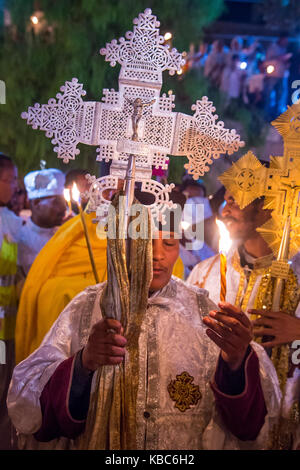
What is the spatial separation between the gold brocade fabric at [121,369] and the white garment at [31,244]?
2.07ft

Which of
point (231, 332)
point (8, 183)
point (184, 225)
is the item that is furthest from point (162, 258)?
point (8, 183)

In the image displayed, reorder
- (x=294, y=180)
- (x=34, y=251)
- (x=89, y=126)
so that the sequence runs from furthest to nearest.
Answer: (x=34, y=251) → (x=294, y=180) → (x=89, y=126)

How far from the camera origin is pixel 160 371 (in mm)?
2252

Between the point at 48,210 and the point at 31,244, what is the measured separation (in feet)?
0.75

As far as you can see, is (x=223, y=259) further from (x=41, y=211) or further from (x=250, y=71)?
(x=250, y=71)

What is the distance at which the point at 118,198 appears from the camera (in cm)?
210

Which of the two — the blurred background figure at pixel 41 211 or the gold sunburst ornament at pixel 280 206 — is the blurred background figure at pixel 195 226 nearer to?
the gold sunburst ornament at pixel 280 206

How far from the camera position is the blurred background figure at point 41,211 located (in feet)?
8.45

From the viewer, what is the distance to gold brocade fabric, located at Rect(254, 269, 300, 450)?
2.41 meters

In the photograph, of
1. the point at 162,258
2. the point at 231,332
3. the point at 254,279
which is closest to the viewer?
the point at 231,332

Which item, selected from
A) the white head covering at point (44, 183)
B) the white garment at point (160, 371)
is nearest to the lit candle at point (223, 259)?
the white garment at point (160, 371)
